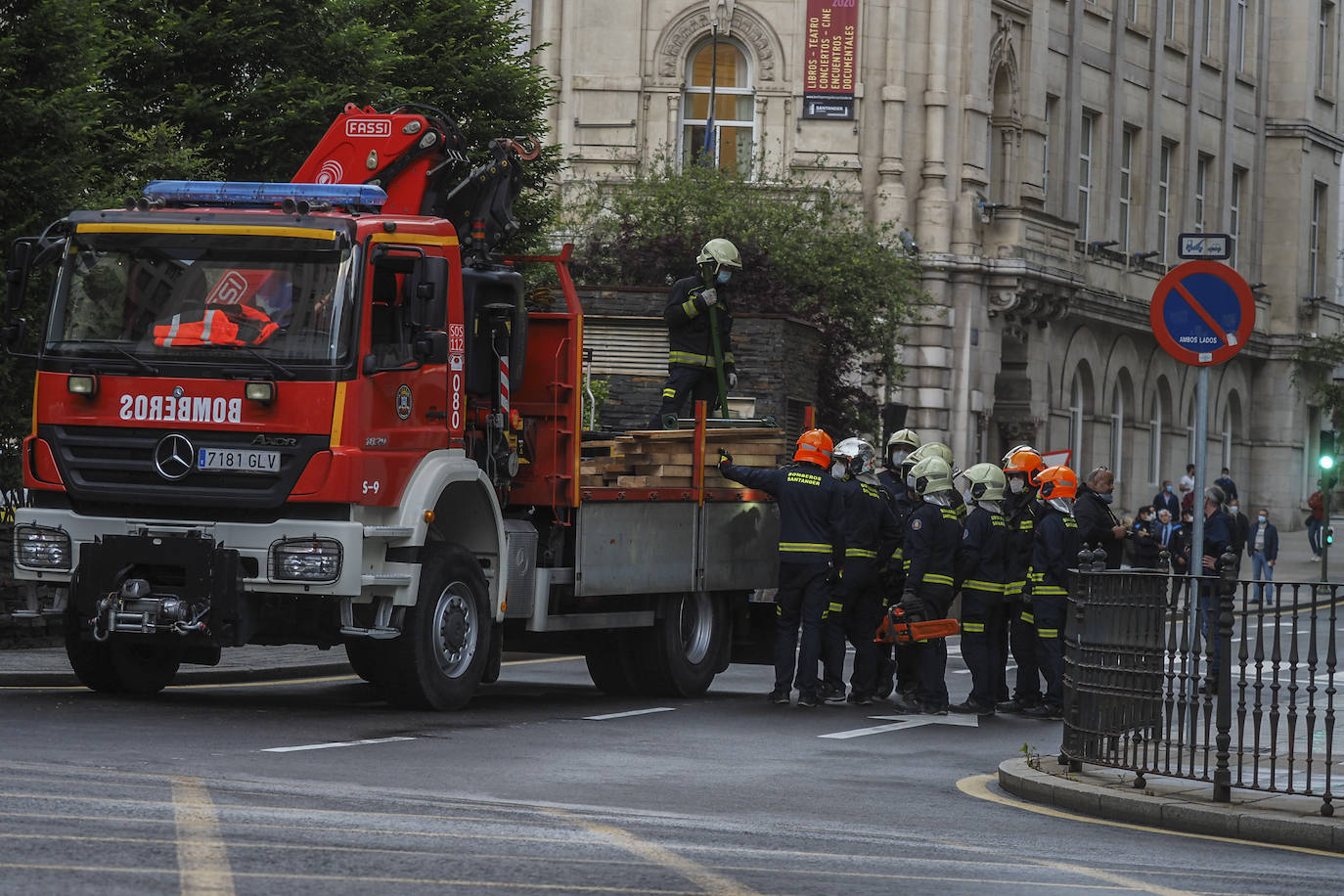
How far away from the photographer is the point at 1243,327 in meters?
14.0

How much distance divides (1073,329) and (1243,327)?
36.1 m

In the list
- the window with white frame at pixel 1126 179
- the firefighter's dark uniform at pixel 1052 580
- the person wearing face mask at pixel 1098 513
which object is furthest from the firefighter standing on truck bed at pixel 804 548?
the window with white frame at pixel 1126 179

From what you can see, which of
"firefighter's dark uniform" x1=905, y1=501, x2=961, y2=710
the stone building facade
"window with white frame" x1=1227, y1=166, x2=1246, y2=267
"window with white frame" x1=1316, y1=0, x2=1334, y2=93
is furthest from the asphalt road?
"window with white frame" x1=1316, y1=0, x2=1334, y2=93

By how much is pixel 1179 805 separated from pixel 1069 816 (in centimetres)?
57

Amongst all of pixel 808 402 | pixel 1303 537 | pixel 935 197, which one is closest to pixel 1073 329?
pixel 935 197

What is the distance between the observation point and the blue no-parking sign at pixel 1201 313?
46.5 feet

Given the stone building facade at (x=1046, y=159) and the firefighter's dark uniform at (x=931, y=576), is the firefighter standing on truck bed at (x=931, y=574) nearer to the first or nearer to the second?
the firefighter's dark uniform at (x=931, y=576)

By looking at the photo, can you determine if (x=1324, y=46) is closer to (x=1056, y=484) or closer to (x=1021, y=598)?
(x=1056, y=484)

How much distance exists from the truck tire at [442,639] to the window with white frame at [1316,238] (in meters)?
49.4

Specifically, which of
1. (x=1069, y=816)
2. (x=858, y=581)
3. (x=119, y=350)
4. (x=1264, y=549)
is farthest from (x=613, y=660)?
(x=1264, y=549)

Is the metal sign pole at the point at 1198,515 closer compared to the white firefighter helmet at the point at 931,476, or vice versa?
the metal sign pole at the point at 1198,515

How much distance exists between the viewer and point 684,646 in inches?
685

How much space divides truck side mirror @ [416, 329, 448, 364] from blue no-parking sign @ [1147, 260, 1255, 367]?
4.28 metres

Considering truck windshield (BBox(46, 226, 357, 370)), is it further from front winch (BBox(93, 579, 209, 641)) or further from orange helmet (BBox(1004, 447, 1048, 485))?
orange helmet (BBox(1004, 447, 1048, 485))
